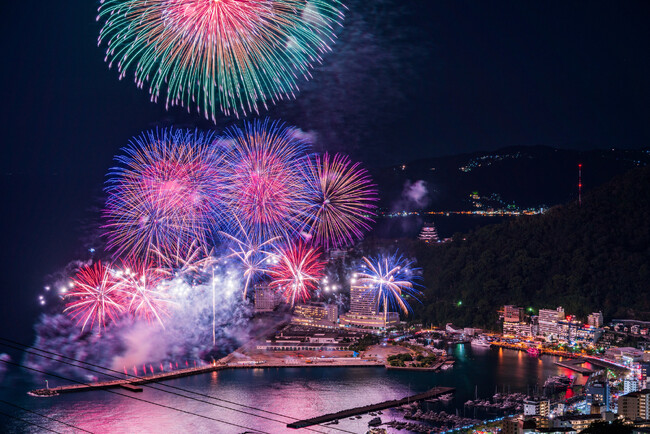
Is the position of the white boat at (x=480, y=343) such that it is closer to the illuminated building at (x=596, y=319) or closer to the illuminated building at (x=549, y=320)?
the illuminated building at (x=549, y=320)

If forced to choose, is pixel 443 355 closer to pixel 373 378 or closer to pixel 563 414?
pixel 373 378

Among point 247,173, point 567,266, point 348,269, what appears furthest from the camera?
point 348,269

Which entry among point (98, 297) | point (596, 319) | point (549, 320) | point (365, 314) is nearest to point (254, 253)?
point (98, 297)

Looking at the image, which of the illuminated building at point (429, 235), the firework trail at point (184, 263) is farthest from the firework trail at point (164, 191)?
the illuminated building at point (429, 235)

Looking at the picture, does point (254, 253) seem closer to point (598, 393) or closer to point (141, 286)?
point (141, 286)

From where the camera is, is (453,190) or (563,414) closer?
(563,414)

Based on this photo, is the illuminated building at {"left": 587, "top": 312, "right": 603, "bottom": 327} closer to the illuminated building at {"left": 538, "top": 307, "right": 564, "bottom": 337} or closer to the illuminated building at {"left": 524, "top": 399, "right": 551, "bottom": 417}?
the illuminated building at {"left": 538, "top": 307, "right": 564, "bottom": 337}

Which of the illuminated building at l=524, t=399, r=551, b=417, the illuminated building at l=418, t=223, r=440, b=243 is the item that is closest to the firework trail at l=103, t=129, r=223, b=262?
the illuminated building at l=524, t=399, r=551, b=417

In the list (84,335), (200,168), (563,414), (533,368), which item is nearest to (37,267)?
(84,335)
